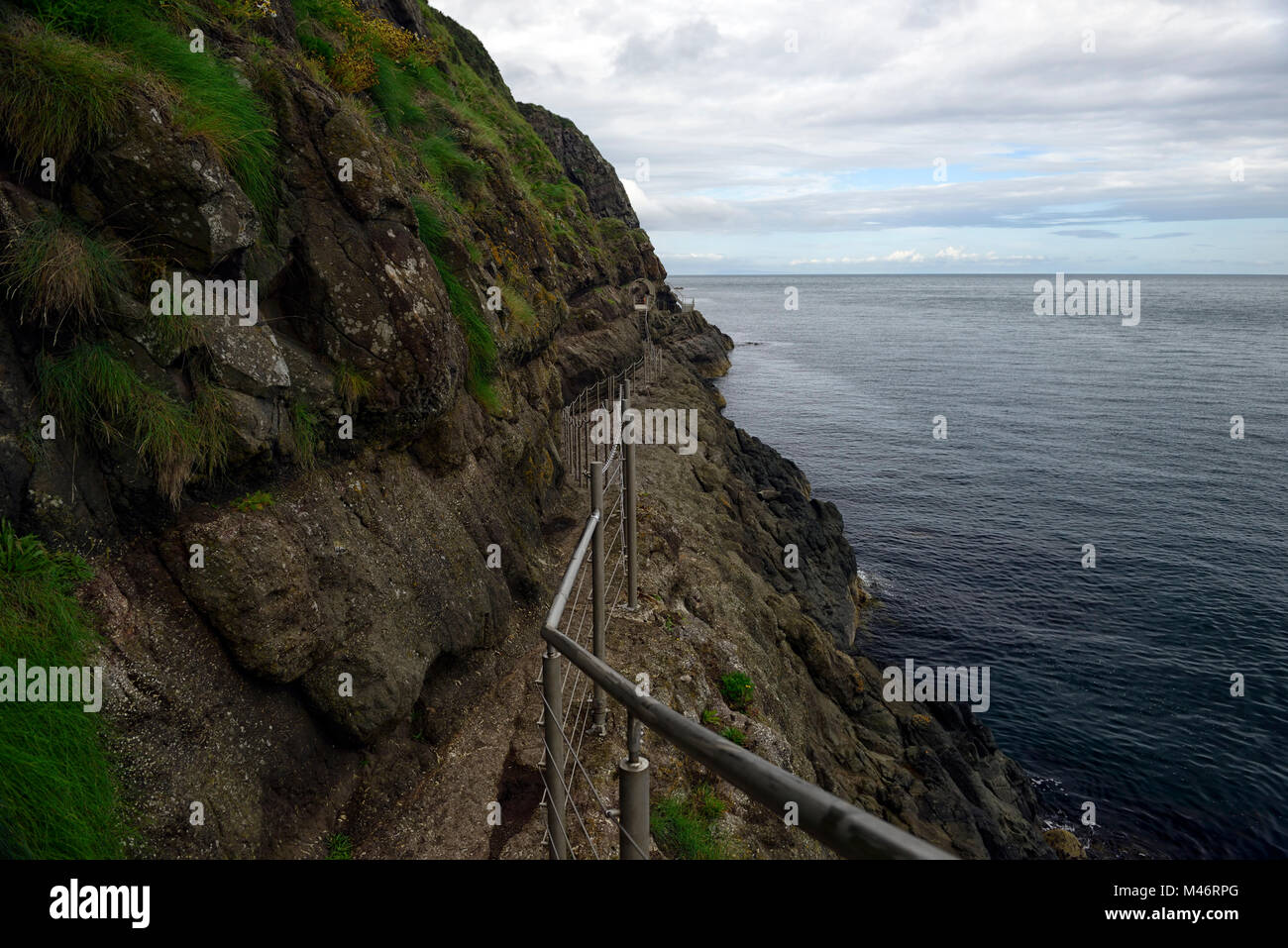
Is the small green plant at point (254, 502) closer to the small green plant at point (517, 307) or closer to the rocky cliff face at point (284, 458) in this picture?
the rocky cliff face at point (284, 458)

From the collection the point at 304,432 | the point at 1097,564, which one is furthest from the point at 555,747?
the point at 1097,564

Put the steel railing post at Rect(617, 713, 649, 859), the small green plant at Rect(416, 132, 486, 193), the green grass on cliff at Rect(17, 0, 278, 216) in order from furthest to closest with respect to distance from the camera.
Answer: the small green plant at Rect(416, 132, 486, 193)
the green grass on cliff at Rect(17, 0, 278, 216)
the steel railing post at Rect(617, 713, 649, 859)

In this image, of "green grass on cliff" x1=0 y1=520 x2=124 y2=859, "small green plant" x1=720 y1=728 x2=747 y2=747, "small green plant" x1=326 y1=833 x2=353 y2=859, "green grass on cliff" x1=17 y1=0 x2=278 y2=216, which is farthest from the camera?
"small green plant" x1=720 y1=728 x2=747 y2=747

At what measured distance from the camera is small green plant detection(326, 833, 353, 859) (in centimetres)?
596

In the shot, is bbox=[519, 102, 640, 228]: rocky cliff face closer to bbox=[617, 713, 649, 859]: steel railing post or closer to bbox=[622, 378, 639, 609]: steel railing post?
bbox=[622, 378, 639, 609]: steel railing post

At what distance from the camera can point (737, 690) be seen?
9820 millimetres

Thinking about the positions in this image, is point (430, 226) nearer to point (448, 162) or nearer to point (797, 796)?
point (448, 162)

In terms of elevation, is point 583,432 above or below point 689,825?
above

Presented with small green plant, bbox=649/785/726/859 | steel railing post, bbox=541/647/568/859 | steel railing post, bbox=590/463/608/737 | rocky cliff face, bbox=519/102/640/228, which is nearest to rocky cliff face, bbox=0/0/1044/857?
small green plant, bbox=649/785/726/859

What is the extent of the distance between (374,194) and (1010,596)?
75.5ft

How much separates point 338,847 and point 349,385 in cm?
422

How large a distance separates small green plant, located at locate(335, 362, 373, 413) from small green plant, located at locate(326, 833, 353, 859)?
3928 millimetres

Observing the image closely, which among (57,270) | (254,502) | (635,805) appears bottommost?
(635,805)
